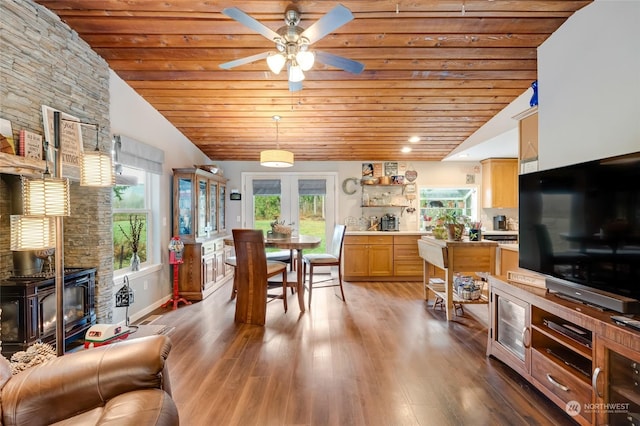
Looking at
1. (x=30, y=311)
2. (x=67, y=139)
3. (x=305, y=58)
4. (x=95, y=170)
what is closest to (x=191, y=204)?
(x=67, y=139)

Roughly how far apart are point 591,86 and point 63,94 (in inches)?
157

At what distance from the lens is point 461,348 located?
112 inches

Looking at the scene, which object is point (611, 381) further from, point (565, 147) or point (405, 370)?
point (565, 147)

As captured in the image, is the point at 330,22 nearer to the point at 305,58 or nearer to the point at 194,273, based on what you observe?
the point at 305,58

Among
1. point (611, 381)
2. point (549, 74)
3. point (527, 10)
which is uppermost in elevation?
point (527, 10)

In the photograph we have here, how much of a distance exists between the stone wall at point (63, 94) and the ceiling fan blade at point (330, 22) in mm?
1965

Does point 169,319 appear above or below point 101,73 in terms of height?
below

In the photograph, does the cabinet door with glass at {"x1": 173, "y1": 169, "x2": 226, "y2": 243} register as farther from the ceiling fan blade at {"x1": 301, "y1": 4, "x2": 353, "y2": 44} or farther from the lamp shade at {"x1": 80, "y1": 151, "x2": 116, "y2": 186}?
the ceiling fan blade at {"x1": 301, "y1": 4, "x2": 353, "y2": 44}

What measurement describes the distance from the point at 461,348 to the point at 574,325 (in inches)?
44.0

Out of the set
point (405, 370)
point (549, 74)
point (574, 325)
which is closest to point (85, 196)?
point (405, 370)

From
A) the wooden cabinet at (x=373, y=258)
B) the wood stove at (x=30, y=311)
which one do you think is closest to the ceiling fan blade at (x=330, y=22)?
the wood stove at (x=30, y=311)

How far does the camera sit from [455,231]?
144 inches

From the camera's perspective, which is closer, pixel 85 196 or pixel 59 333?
pixel 59 333

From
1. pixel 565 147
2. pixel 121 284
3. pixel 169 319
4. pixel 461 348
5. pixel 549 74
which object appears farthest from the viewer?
pixel 169 319
